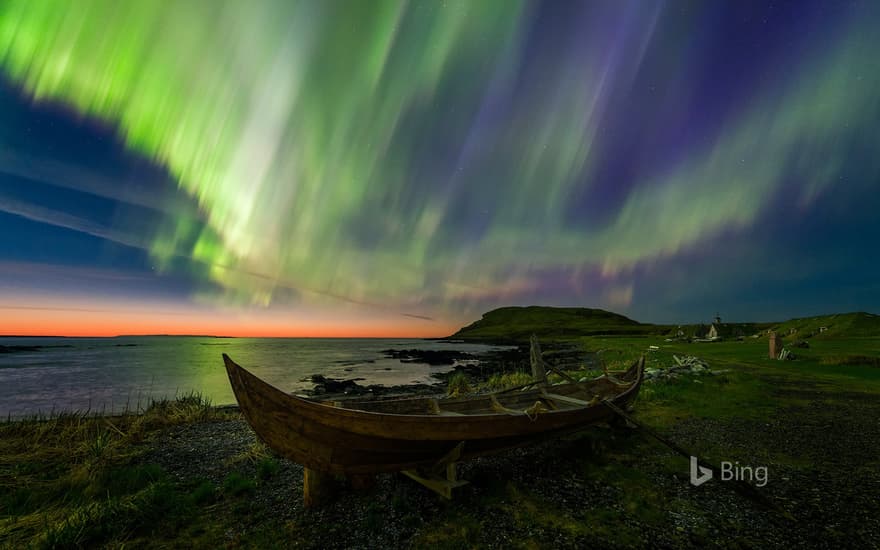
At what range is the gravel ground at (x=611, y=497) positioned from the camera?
571 cm

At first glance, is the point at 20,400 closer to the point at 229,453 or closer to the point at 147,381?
the point at 147,381

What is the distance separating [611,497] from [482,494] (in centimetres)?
257

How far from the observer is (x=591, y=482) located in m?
7.75

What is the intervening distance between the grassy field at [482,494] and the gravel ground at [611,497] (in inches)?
1.4

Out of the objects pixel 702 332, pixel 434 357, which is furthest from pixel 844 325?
pixel 434 357

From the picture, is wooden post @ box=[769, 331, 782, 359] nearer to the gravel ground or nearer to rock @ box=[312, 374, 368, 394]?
the gravel ground

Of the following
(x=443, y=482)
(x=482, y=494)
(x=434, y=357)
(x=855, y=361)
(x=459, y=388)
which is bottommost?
(x=482, y=494)

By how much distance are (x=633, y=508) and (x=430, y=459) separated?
154 inches

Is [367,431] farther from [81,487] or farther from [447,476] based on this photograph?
[81,487]

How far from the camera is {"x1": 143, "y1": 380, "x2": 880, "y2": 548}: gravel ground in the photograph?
5711 millimetres

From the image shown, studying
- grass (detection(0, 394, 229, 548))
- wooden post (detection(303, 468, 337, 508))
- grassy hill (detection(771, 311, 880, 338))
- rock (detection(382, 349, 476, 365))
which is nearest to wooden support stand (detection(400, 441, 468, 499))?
wooden post (detection(303, 468, 337, 508))

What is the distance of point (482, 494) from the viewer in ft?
23.8

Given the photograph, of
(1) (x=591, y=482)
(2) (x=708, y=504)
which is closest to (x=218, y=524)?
(1) (x=591, y=482)

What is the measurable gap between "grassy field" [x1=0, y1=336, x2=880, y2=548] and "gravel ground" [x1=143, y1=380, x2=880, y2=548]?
4cm
